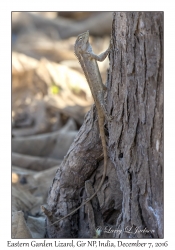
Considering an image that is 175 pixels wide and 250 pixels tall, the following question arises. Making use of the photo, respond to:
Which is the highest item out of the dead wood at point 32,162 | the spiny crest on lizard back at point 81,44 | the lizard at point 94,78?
the spiny crest on lizard back at point 81,44

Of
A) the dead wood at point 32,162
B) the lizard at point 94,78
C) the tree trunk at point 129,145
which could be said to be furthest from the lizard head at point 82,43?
the dead wood at point 32,162

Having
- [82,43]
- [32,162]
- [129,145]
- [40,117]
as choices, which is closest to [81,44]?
[82,43]

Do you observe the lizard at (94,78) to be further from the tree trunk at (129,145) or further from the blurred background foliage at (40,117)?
the blurred background foliage at (40,117)

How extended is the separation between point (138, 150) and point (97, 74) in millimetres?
1365

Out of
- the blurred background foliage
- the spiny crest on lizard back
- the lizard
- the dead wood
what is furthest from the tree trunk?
the dead wood

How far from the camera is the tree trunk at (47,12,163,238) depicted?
3863mm

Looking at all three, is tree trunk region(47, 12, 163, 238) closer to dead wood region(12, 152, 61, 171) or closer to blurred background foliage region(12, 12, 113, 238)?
blurred background foliage region(12, 12, 113, 238)

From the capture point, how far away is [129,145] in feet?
13.7

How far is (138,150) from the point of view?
13.4ft

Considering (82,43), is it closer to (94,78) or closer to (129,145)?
(94,78)

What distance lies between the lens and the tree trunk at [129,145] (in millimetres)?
3863

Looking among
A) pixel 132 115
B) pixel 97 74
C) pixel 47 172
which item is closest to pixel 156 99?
pixel 132 115

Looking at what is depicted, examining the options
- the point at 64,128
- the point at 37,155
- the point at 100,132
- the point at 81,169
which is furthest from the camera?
the point at 64,128
